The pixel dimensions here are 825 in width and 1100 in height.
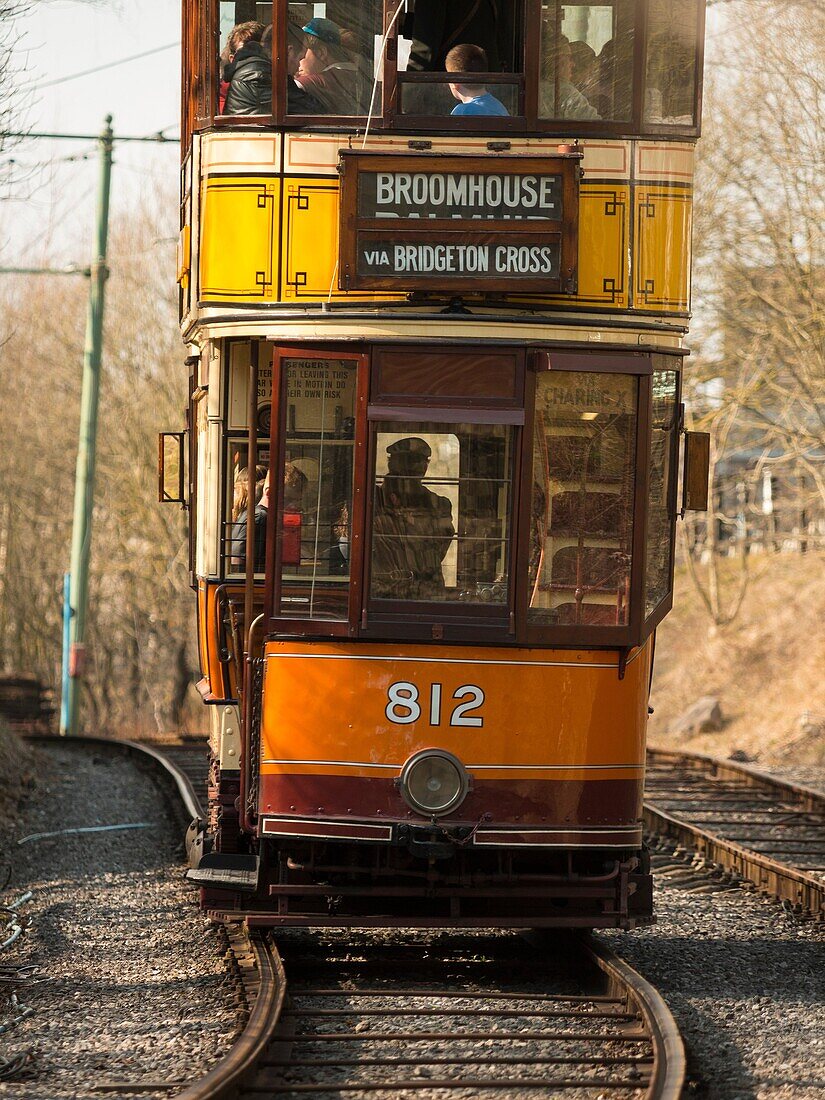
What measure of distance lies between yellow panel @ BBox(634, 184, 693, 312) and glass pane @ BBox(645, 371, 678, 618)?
0.35m

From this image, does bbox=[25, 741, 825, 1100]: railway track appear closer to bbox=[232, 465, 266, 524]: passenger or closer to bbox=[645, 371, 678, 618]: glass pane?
bbox=[645, 371, 678, 618]: glass pane

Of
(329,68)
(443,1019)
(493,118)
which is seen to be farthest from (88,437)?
(443,1019)

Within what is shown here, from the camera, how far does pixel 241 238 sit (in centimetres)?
750

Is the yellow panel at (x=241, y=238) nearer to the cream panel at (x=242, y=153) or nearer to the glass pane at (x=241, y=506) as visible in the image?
the cream panel at (x=242, y=153)

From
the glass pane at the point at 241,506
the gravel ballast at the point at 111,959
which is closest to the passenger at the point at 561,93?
the glass pane at the point at 241,506

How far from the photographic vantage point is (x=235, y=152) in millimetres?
7547

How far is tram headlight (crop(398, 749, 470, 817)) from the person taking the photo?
7.20m

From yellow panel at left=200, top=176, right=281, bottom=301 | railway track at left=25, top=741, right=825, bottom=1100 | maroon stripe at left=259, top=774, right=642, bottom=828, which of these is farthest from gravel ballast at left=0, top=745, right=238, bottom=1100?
yellow panel at left=200, top=176, right=281, bottom=301

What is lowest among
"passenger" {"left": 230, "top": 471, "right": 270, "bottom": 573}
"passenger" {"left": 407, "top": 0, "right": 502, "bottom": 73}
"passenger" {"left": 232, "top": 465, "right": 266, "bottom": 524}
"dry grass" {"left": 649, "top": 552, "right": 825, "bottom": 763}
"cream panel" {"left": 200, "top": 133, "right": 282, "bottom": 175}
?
"dry grass" {"left": 649, "top": 552, "right": 825, "bottom": 763}

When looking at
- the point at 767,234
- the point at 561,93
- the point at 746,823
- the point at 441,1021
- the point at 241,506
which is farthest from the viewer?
the point at 767,234

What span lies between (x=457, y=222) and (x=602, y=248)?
0.69 meters

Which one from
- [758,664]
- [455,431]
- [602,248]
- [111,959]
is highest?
[602,248]

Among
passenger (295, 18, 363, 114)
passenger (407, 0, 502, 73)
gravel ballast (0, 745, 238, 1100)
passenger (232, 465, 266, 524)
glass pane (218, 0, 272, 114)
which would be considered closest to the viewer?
gravel ballast (0, 745, 238, 1100)

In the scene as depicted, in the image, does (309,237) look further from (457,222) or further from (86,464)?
(86,464)
